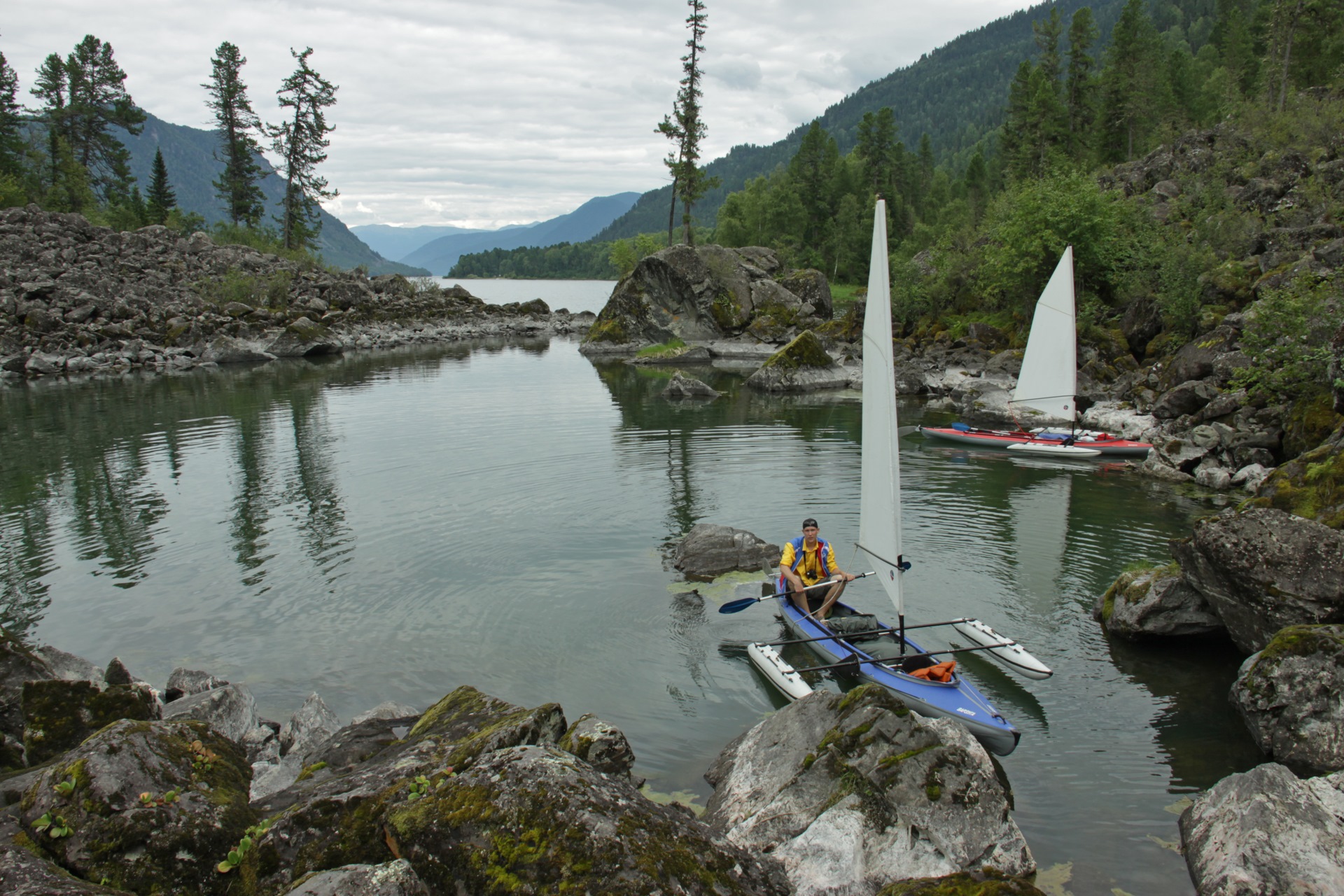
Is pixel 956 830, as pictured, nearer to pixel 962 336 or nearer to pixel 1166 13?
pixel 962 336

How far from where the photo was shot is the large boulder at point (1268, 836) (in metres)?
7.63

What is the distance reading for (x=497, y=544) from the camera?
814 inches

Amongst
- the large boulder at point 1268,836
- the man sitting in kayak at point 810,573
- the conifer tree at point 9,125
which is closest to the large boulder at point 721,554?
the man sitting in kayak at point 810,573

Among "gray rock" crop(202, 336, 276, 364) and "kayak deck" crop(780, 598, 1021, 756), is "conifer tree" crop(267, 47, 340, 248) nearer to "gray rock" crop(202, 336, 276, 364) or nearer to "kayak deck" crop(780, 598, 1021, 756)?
"gray rock" crop(202, 336, 276, 364)

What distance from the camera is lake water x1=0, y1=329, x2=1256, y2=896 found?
38.4 feet

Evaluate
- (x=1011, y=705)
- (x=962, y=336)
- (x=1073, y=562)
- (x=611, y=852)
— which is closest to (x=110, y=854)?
(x=611, y=852)

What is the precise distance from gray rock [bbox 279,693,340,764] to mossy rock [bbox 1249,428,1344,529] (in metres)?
16.7

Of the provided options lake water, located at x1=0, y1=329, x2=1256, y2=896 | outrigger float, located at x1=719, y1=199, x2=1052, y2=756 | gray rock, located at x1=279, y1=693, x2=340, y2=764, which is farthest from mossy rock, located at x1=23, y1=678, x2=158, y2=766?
outrigger float, located at x1=719, y1=199, x2=1052, y2=756

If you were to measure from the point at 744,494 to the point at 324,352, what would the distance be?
55477mm

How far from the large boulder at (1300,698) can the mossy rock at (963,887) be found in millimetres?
6031

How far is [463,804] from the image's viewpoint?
21.4 ft

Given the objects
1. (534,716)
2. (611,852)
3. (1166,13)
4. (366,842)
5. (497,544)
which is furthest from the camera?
(1166,13)

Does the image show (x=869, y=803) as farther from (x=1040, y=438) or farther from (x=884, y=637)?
(x=1040, y=438)

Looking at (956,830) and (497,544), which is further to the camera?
(497,544)
